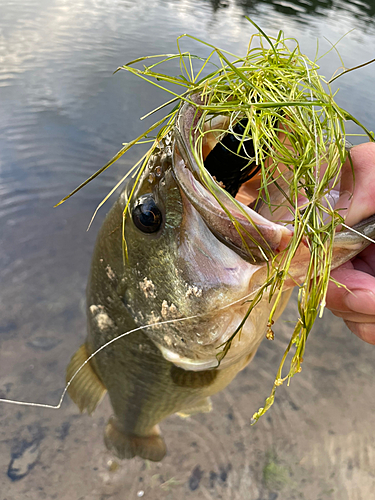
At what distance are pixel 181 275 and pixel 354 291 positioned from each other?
0.60 meters

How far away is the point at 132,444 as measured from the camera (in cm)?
246

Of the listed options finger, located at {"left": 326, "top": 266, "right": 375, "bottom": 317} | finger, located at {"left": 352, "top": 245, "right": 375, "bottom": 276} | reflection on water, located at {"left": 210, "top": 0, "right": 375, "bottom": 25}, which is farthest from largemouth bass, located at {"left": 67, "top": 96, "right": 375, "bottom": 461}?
reflection on water, located at {"left": 210, "top": 0, "right": 375, "bottom": 25}

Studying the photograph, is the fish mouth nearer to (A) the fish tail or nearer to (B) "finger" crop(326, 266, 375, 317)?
(B) "finger" crop(326, 266, 375, 317)

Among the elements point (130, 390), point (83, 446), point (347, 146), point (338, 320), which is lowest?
point (83, 446)

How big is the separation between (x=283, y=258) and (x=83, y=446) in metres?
2.46

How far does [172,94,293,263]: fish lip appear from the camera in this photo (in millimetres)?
917

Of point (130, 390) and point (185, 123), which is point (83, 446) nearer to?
point (130, 390)

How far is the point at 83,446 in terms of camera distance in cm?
260

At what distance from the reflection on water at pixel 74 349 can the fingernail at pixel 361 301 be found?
4.45ft

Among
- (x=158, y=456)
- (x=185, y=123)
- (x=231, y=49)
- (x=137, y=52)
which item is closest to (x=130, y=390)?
(x=158, y=456)

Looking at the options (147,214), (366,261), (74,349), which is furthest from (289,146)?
(74,349)

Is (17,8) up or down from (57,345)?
up

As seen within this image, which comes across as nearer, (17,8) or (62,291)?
(62,291)

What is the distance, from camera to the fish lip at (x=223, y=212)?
36.1 inches
